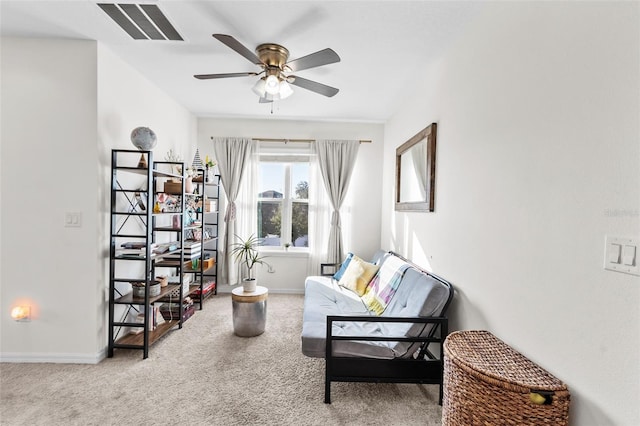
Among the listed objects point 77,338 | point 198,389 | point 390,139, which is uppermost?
point 390,139

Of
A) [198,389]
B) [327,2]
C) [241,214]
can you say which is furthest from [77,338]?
[327,2]

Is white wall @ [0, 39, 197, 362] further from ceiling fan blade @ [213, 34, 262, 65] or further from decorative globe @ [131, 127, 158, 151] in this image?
ceiling fan blade @ [213, 34, 262, 65]

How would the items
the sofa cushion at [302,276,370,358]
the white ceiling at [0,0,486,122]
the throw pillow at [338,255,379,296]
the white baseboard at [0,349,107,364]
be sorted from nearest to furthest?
the white ceiling at [0,0,486,122]
the sofa cushion at [302,276,370,358]
the white baseboard at [0,349,107,364]
the throw pillow at [338,255,379,296]

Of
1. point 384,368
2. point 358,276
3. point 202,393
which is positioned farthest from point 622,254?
point 358,276

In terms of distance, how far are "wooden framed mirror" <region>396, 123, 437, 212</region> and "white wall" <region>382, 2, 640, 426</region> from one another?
Answer: 368 mm

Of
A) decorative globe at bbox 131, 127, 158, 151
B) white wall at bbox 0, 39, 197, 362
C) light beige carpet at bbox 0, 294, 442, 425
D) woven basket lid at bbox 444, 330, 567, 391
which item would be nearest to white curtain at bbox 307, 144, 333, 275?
light beige carpet at bbox 0, 294, 442, 425

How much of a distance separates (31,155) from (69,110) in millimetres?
460

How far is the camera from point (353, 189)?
14.4 ft

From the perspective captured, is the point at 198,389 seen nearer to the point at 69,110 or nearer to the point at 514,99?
the point at 69,110

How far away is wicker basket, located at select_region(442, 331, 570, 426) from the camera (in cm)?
114

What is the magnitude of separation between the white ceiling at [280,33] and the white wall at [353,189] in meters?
1.16

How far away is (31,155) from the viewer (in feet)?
7.77

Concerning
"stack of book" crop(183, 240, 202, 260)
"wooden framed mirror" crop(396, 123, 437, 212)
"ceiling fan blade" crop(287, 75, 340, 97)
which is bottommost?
"stack of book" crop(183, 240, 202, 260)

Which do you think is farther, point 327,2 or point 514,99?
point 327,2
